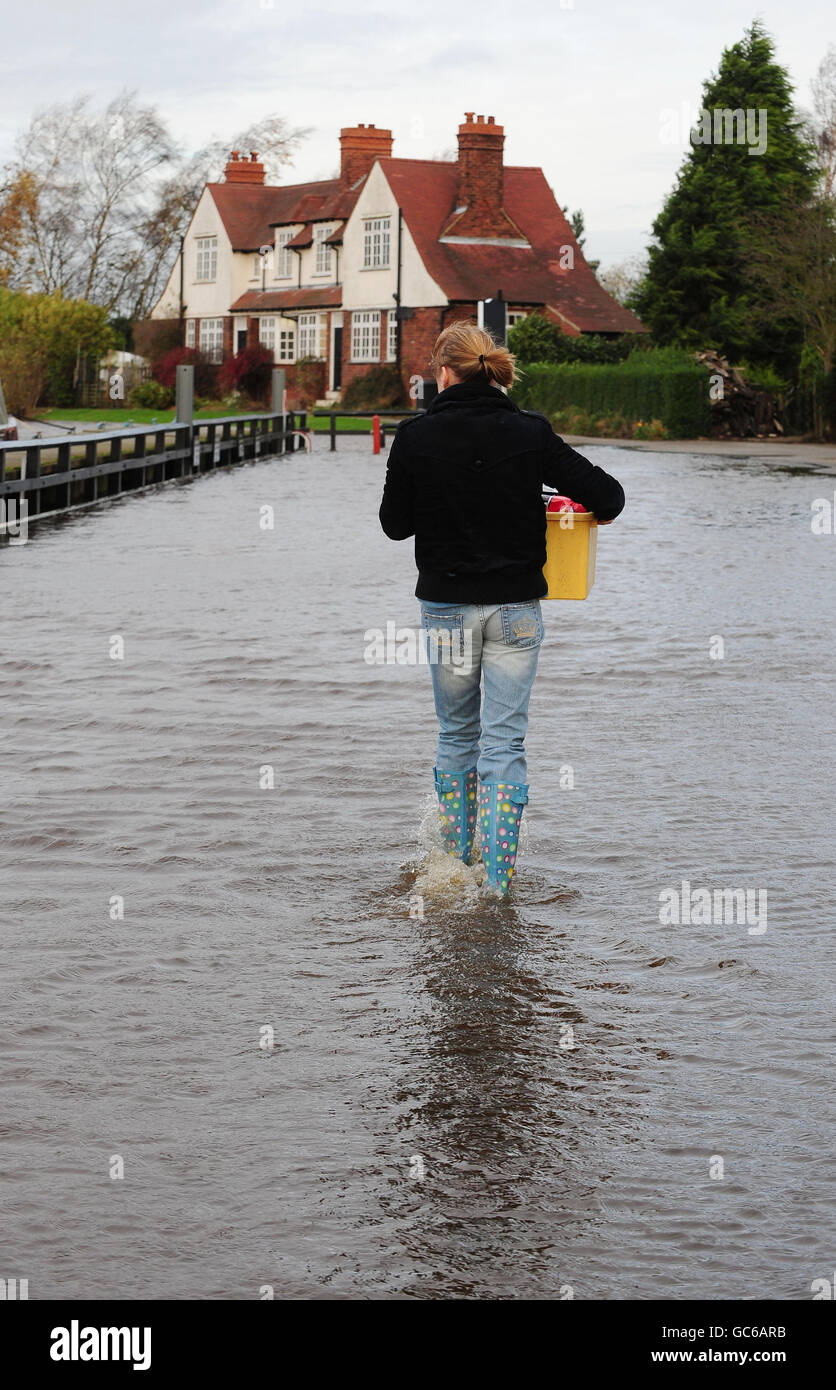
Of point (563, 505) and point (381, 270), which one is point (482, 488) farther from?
point (381, 270)

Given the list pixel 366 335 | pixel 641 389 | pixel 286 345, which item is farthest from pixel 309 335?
pixel 641 389

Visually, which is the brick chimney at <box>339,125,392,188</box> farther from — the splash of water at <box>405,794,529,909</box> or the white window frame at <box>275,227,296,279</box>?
the splash of water at <box>405,794,529,909</box>

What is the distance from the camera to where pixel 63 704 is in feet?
31.5

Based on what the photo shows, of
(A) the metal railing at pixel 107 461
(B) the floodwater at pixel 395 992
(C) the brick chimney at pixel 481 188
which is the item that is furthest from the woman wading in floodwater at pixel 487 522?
(C) the brick chimney at pixel 481 188

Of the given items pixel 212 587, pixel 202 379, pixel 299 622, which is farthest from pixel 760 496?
pixel 202 379

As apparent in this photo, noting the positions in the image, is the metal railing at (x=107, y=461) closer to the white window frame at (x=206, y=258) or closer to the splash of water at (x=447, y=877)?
the splash of water at (x=447, y=877)

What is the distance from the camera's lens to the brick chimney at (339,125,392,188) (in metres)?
65.7

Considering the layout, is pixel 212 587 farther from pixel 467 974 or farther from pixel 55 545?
pixel 467 974

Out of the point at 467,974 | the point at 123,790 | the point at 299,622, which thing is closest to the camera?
the point at 467,974

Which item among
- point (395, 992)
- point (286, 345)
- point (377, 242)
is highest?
point (377, 242)

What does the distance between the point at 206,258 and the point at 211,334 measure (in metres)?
3.26

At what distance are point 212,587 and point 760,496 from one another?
12949 millimetres

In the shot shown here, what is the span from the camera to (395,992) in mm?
5102

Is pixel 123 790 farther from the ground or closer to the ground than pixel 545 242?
closer to the ground
